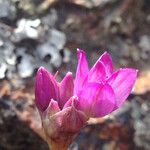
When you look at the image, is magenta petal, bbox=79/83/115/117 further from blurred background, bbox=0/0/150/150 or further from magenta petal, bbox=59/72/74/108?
blurred background, bbox=0/0/150/150

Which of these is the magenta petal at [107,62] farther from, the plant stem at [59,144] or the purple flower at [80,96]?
the plant stem at [59,144]

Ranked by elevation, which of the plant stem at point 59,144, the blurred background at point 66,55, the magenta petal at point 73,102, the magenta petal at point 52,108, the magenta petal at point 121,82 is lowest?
the blurred background at point 66,55

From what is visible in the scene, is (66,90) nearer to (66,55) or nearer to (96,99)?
(96,99)

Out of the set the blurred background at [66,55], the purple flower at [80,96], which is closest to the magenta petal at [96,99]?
the purple flower at [80,96]

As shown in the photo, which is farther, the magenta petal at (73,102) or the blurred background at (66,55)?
the blurred background at (66,55)

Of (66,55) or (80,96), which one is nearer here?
Answer: (80,96)

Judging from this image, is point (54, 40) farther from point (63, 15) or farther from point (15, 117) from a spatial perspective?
point (15, 117)

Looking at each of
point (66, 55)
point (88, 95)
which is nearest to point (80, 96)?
point (88, 95)
